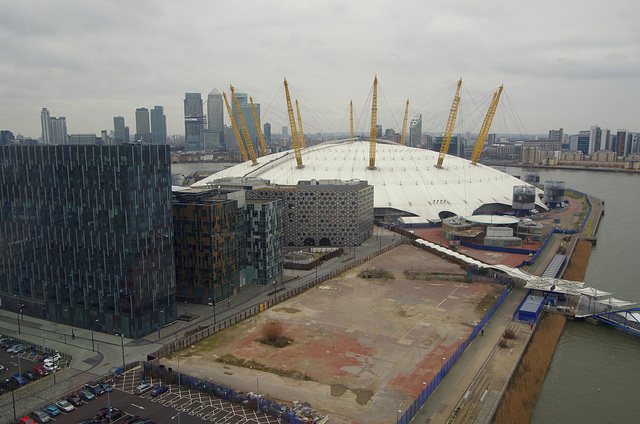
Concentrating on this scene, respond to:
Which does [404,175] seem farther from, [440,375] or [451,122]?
[440,375]

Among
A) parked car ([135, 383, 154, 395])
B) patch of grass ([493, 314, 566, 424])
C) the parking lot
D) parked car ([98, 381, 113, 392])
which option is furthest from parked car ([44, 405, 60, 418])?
patch of grass ([493, 314, 566, 424])

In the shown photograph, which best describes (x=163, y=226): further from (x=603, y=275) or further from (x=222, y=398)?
(x=603, y=275)

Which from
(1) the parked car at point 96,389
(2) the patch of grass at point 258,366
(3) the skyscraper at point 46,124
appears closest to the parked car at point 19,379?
(1) the parked car at point 96,389

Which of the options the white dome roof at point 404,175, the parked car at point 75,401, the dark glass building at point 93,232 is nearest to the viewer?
the parked car at point 75,401

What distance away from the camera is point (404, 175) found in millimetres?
95062

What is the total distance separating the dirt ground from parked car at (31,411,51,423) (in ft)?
28.3

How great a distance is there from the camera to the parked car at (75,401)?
29266mm

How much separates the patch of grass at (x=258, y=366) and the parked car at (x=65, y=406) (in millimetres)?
9800

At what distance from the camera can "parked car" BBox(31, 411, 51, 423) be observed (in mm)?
27462

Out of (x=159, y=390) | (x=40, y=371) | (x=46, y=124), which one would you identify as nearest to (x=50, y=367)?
(x=40, y=371)

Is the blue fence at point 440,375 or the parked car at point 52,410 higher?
the blue fence at point 440,375

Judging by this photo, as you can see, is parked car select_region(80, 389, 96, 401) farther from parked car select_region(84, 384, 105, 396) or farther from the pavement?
the pavement

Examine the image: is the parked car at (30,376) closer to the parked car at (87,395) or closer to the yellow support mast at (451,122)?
the parked car at (87,395)

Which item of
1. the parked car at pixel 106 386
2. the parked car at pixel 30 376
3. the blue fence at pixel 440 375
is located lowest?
the parked car at pixel 30 376
